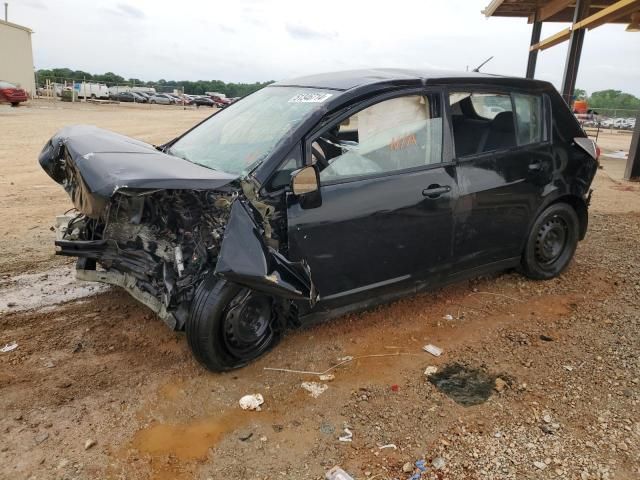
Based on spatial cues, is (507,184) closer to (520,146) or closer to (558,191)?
(520,146)

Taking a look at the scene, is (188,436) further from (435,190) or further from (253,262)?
(435,190)

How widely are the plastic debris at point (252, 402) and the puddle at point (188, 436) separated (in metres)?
0.05

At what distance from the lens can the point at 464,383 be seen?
3.22 metres

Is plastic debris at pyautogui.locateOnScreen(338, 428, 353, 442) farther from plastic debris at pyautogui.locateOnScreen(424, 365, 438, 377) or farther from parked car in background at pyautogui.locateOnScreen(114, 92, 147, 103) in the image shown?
parked car in background at pyautogui.locateOnScreen(114, 92, 147, 103)

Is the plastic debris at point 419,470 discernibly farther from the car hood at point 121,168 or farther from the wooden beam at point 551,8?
the wooden beam at point 551,8

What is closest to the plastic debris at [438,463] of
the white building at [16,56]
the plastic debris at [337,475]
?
the plastic debris at [337,475]

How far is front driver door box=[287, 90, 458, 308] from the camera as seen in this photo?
10.6ft

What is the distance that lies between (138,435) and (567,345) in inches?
117

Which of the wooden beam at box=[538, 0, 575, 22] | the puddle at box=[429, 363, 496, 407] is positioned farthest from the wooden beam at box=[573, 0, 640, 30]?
the puddle at box=[429, 363, 496, 407]

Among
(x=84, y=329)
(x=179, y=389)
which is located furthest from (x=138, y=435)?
(x=84, y=329)

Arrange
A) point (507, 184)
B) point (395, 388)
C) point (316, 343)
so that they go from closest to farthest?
point (395, 388) < point (316, 343) < point (507, 184)

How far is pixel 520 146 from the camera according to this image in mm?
4211

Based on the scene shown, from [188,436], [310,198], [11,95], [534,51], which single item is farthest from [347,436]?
[11,95]

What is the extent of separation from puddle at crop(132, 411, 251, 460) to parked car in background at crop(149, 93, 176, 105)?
5387cm
